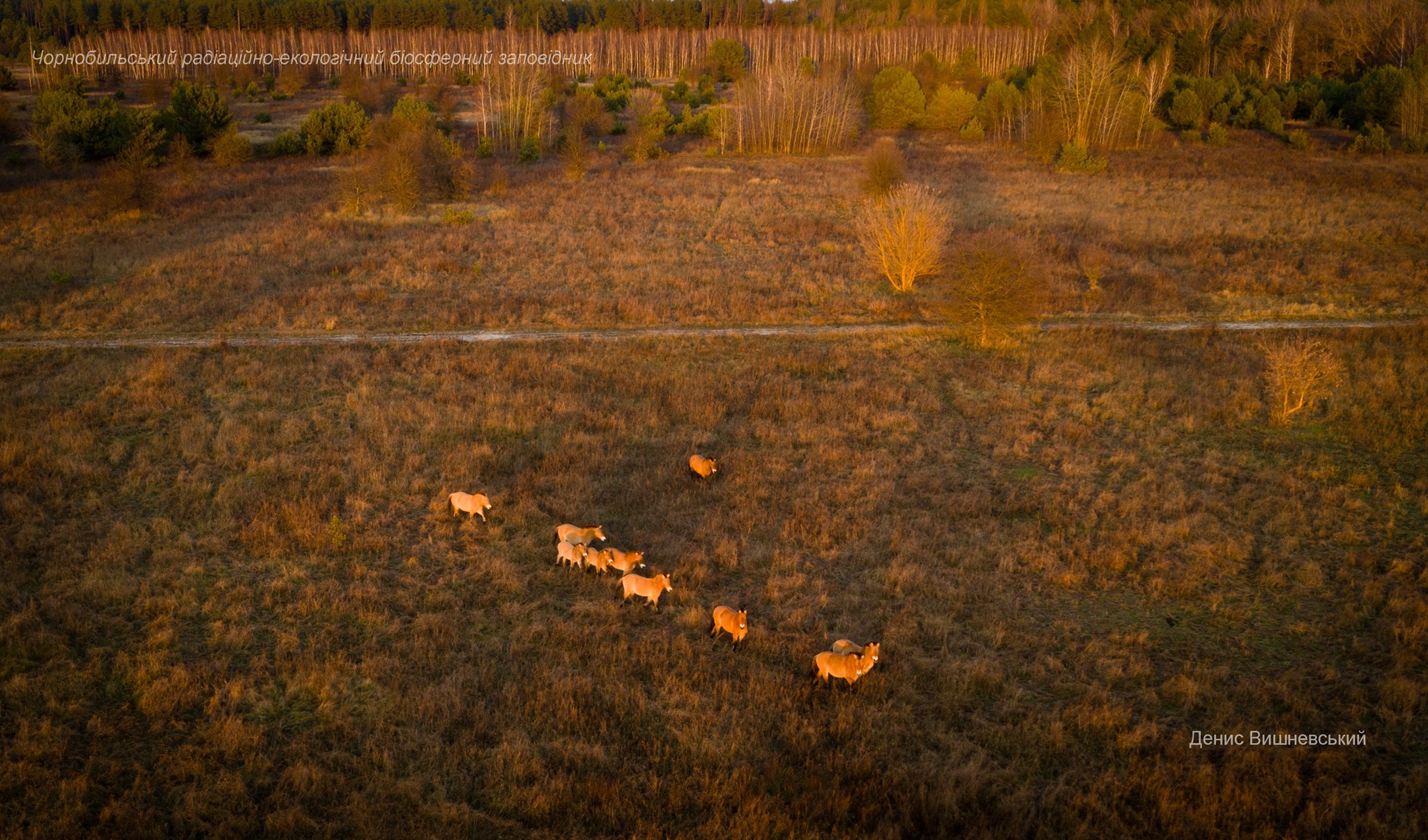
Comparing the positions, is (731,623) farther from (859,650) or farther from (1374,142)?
(1374,142)

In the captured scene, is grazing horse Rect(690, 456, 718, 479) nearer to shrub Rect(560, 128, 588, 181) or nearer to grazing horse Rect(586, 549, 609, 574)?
grazing horse Rect(586, 549, 609, 574)

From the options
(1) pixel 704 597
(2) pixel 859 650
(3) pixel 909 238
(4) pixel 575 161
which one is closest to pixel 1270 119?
(4) pixel 575 161

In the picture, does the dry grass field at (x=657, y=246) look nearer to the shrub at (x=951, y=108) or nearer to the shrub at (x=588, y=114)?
the shrub at (x=588, y=114)

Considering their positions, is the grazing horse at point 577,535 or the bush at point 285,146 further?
the bush at point 285,146

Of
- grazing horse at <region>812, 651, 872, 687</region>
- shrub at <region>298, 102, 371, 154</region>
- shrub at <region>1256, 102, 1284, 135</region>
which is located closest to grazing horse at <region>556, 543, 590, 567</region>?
grazing horse at <region>812, 651, 872, 687</region>

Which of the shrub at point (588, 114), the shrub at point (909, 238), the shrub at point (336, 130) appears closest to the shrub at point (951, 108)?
the shrub at point (588, 114)

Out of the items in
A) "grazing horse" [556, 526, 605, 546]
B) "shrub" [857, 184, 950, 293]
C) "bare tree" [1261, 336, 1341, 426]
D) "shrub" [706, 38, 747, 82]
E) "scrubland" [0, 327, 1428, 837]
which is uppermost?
"shrub" [706, 38, 747, 82]

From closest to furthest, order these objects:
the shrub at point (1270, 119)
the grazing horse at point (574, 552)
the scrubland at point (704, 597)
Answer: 1. the scrubland at point (704, 597)
2. the grazing horse at point (574, 552)
3. the shrub at point (1270, 119)
